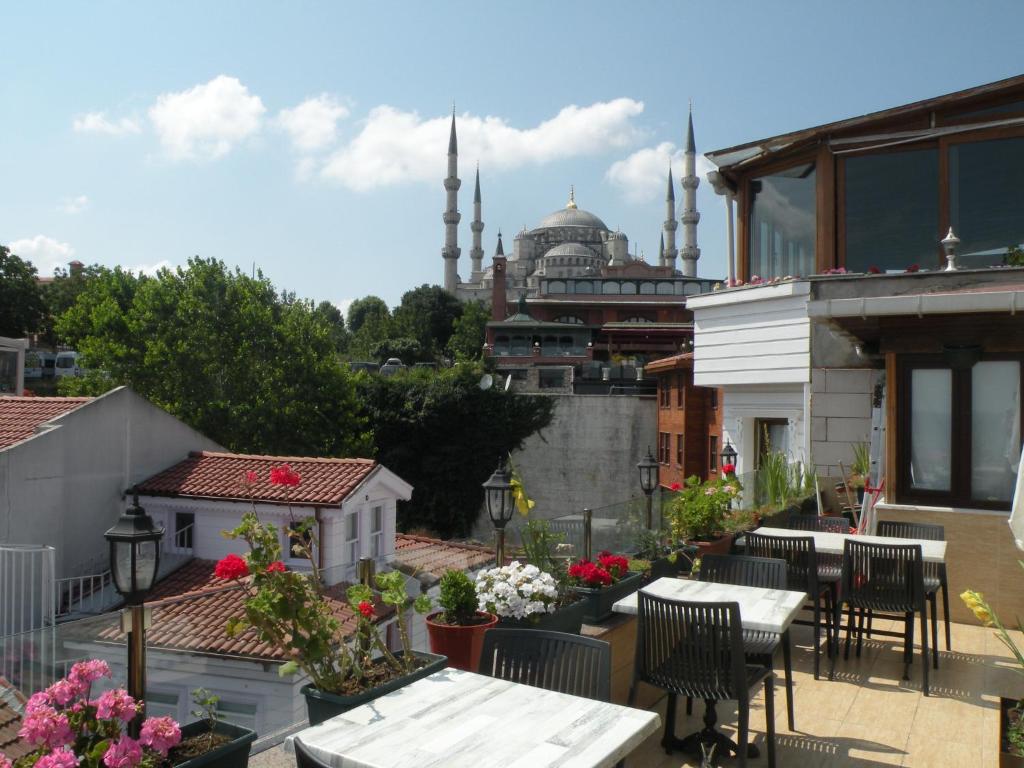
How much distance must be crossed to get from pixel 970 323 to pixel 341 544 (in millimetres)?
12792

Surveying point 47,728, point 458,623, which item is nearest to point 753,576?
point 458,623

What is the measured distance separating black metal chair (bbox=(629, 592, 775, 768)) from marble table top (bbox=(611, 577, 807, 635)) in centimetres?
18

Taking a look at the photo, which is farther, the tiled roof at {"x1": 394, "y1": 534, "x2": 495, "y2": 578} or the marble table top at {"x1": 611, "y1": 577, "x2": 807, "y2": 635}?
the tiled roof at {"x1": 394, "y1": 534, "x2": 495, "y2": 578}

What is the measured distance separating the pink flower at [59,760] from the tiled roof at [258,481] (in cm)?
1426

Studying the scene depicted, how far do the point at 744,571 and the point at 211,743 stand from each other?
143 inches

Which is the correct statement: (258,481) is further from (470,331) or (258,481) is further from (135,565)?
(470,331)

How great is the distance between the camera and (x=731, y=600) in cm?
456

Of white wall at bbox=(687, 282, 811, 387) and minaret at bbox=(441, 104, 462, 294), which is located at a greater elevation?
minaret at bbox=(441, 104, 462, 294)

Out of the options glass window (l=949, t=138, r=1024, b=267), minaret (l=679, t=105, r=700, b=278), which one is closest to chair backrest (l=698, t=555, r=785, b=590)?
glass window (l=949, t=138, r=1024, b=267)

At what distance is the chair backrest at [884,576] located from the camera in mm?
5504

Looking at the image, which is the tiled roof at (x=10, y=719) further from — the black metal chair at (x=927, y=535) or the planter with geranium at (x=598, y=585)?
the black metal chair at (x=927, y=535)

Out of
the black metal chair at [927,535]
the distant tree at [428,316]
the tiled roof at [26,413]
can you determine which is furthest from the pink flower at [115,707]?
the distant tree at [428,316]

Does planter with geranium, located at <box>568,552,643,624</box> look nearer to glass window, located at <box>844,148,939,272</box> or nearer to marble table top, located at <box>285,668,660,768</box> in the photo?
marble table top, located at <box>285,668,660,768</box>

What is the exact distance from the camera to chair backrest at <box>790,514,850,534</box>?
740 cm
